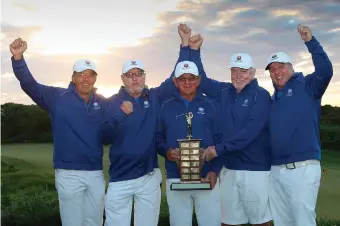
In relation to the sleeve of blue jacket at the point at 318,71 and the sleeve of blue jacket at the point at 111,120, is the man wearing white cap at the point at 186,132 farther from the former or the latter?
the sleeve of blue jacket at the point at 318,71

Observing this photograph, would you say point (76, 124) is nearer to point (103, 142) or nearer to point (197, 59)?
point (103, 142)

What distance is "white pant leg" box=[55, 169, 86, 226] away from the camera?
26.6ft

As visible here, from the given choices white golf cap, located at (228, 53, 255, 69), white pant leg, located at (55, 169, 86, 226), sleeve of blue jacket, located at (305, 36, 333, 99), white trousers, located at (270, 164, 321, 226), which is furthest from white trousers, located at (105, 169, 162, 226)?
sleeve of blue jacket, located at (305, 36, 333, 99)

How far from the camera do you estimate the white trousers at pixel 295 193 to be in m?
7.76

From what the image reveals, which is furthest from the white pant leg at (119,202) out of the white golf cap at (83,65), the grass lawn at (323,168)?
the grass lawn at (323,168)

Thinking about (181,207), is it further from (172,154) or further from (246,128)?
(246,128)

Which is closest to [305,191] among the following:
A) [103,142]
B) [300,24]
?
[300,24]

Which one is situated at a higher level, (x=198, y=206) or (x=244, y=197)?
(x=244, y=197)

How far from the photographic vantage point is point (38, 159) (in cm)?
2178

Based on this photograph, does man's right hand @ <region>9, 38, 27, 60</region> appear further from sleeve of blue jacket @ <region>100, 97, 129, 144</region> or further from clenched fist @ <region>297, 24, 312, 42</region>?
clenched fist @ <region>297, 24, 312, 42</region>

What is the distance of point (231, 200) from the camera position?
8.10 meters

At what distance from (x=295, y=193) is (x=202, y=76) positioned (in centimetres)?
240

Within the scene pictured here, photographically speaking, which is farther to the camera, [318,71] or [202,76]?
[202,76]

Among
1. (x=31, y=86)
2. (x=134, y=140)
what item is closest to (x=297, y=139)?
(x=134, y=140)
